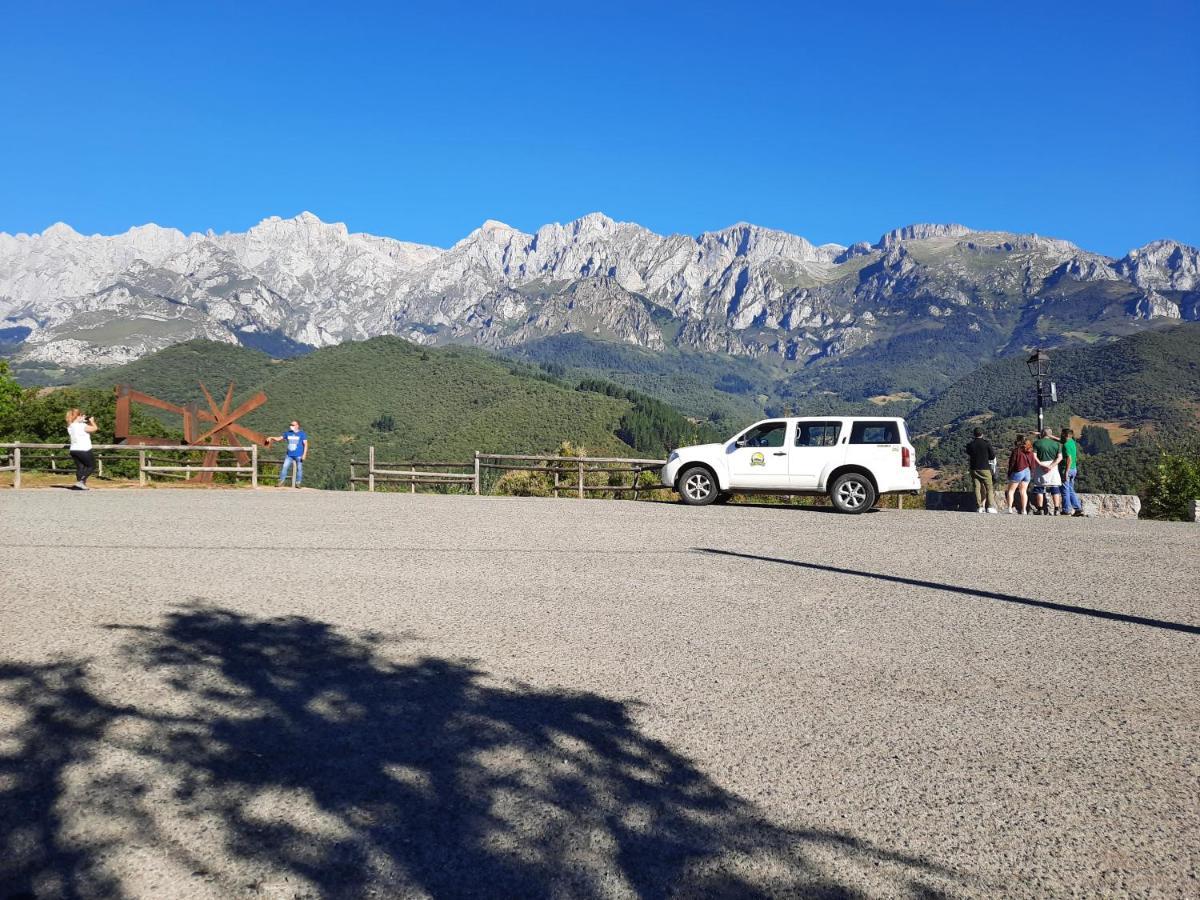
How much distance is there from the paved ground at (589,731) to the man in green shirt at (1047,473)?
1021cm

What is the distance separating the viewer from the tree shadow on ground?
303cm

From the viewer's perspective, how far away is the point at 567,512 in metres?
16.5

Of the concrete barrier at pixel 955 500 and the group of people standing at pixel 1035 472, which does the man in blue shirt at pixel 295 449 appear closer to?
the concrete barrier at pixel 955 500

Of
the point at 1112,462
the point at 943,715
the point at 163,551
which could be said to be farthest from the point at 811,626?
the point at 1112,462

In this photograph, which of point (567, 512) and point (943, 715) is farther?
point (567, 512)

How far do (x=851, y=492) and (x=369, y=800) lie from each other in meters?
14.7

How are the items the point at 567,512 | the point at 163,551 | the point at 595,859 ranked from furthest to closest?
the point at 567,512
the point at 163,551
the point at 595,859

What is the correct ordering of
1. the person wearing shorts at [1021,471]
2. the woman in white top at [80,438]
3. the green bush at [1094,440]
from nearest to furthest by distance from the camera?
the person wearing shorts at [1021,471]
the woman in white top at [80,438]
the green bush at [1094,440]

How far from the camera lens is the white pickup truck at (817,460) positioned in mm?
16797

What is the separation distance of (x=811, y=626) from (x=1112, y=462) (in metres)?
103

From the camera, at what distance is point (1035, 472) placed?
1909cm

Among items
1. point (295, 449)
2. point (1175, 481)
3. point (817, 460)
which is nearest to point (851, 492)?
point (817, 460)

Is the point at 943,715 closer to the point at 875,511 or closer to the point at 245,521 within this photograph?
the point at 245,521

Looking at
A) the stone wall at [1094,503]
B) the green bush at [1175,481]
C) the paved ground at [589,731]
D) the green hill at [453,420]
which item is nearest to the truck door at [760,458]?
the stone wall at [1094,503]
